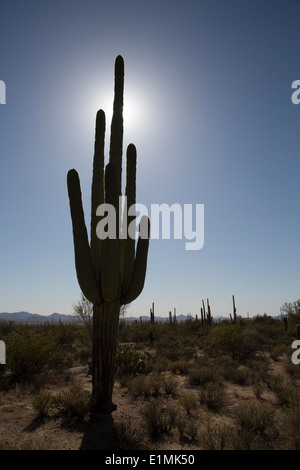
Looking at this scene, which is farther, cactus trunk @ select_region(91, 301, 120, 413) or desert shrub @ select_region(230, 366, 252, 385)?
desert shrub @ select_region(230, 366, 252, 385)

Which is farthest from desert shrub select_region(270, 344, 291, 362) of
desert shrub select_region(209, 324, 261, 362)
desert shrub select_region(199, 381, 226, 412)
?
desert shrub select_region(199, 381, 226, 412)

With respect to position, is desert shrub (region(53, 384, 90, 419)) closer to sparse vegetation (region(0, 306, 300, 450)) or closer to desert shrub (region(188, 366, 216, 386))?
sparse vegetation (region(0, 306, 300, 450))

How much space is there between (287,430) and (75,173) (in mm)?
6903

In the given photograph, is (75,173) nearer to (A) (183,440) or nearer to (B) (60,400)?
(B) (60,400)

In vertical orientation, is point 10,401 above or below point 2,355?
below

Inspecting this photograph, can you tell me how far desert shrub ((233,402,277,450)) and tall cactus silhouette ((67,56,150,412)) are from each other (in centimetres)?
277

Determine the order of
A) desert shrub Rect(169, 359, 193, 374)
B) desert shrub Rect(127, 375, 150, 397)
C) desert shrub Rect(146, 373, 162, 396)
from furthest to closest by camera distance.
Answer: desert shrub Rect(169, 359, 193, 374) → desert shrub Rect(146, 373, 162, 396) → desert shrub Rect(127, 375, 150, 397)

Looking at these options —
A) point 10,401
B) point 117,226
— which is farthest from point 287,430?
point 10,401

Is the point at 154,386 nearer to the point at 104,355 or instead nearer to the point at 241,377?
the point at 104,355

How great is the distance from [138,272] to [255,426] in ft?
13.1

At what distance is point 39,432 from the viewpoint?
18.2 ft

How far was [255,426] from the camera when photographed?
17.6 ft

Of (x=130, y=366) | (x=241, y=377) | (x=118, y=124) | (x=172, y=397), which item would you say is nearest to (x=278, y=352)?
(x=241, y=377)

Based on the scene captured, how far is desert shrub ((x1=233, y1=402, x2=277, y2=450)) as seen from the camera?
4.73 metres
